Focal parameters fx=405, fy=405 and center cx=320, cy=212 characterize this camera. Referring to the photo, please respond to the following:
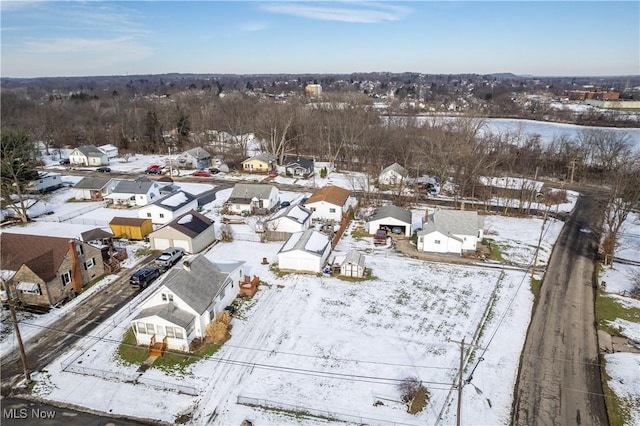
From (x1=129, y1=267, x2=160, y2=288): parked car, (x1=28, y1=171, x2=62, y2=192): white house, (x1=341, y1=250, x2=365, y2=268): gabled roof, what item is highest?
(x1=28, y1=171, x2=62, y2=192): white house

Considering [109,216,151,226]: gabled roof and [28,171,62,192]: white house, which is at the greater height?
[28,171,62,192]: white house

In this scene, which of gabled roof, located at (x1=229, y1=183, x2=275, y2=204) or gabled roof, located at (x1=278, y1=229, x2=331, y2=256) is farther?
gabled roof, located at (x1=229, y1=183, x2=275, y2=204)

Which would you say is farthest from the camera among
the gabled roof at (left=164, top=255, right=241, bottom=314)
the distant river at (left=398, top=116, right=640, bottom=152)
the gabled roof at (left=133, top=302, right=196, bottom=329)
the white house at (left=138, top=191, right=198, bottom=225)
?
the distant river at (left=398, top=116, right=640, bottom=152)

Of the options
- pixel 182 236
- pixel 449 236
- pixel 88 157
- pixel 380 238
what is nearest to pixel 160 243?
pixel 182 236

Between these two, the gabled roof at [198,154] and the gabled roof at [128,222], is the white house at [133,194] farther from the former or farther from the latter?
the gabled roof at [198,154]

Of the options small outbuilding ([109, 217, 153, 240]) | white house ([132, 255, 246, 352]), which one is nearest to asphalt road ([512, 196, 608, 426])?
white house ([132, 255, 246, 352])

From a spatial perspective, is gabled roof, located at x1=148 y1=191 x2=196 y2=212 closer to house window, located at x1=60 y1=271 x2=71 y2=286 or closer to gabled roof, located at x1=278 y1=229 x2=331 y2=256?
house window, located at x1=60 y1=271 x2=71 y2=286

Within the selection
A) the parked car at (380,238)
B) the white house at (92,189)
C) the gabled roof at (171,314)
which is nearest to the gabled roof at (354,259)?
the parked car at (380,238)
